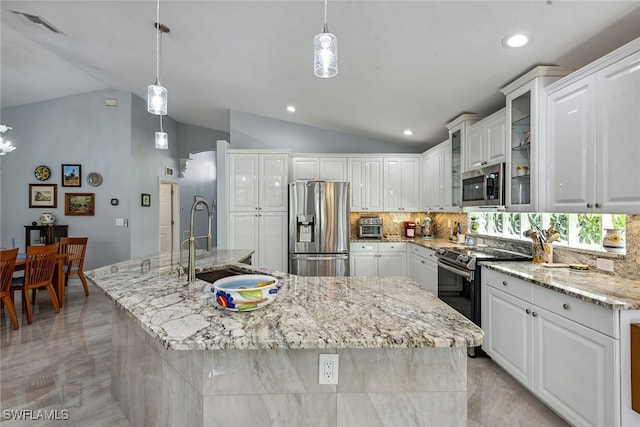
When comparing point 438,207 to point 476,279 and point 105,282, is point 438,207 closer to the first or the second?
point 476,279

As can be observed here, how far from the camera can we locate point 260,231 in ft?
14.6

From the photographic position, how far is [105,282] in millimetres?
1776

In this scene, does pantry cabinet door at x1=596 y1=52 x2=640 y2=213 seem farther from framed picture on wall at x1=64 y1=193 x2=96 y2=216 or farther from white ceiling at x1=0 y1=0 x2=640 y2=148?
framed picture on wall at x1=64 y1=193 x2=96 y2=216

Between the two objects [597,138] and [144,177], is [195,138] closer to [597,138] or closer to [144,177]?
[144,177]

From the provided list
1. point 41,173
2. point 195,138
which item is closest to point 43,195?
point 41,173

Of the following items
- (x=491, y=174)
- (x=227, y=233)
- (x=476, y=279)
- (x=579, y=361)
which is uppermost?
(x=491, y=174)

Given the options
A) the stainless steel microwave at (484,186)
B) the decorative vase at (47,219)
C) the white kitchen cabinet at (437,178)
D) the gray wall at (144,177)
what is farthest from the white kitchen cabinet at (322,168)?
the decorative vase at (47,219)

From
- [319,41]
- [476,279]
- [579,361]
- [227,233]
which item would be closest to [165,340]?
[319,41]

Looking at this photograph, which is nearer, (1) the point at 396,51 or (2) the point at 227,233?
(1) the point at 396,51

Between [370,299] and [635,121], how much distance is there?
1770mm

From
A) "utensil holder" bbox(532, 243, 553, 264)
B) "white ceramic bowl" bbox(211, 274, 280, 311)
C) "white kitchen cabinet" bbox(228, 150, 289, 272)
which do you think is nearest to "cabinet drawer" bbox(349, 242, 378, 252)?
"white kitchen cabinet" bbox(228, 150, 289, 272)

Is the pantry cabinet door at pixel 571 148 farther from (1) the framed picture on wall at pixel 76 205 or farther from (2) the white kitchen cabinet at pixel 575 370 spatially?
(1) the framed picture on wall at pixel 76 205

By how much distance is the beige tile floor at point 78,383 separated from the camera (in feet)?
6.31

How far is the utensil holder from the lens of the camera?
2432 millimetres
